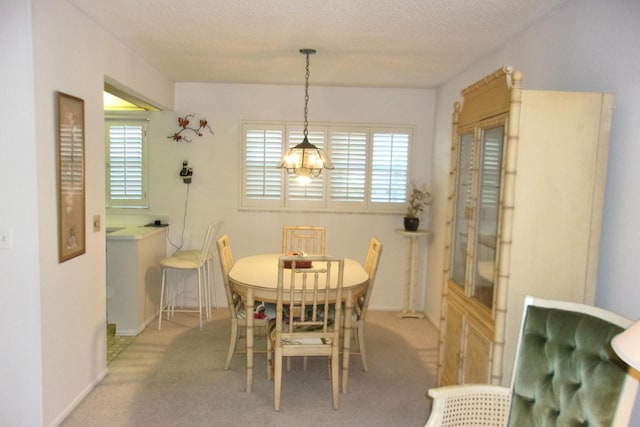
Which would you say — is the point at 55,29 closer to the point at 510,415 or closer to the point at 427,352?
the point at 510,415

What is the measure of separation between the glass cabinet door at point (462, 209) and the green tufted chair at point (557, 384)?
35.2 inches

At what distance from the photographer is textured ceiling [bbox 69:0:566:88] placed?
2.67m

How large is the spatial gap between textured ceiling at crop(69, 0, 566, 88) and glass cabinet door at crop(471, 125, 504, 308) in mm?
805

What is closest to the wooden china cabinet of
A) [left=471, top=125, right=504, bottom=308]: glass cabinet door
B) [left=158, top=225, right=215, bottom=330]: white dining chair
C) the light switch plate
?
[left=471, top=125, right=504, bottom=308]: glass cabinet door

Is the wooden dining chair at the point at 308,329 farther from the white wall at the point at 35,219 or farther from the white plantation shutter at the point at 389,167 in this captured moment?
the white plantation shutter at the point at 389,167

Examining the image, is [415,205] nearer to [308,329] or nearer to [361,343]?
[361,343]

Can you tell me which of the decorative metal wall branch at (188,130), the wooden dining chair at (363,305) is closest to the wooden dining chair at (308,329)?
the wooden dining chair at (363,305)

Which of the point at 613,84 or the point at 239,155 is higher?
the point at 613,84

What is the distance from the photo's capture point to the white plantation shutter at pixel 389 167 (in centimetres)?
515

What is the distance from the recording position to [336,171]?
5.17 m

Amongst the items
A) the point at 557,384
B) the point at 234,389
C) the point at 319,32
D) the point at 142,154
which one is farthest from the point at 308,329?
the point at 142,154

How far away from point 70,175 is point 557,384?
2.74 metres

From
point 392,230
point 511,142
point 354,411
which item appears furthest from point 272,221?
point 511,142

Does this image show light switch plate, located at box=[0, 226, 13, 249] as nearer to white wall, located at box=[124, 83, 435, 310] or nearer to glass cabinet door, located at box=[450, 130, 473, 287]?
glass cabinet door, located at box=[450, 130, 473, 287]
